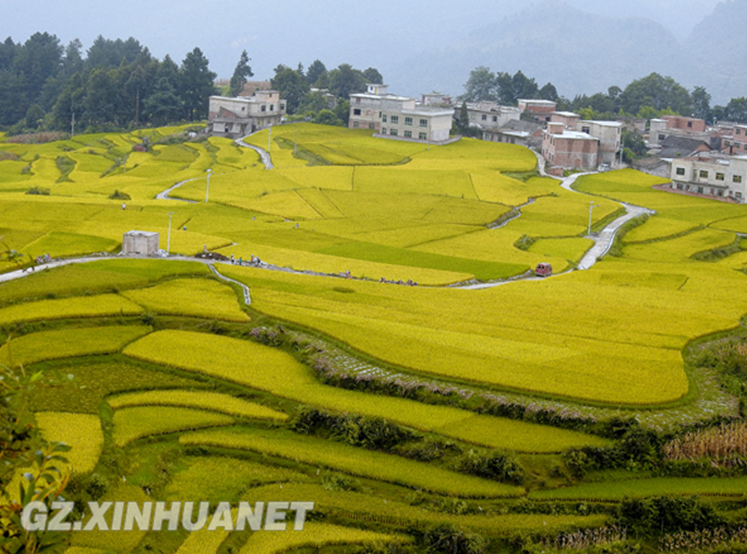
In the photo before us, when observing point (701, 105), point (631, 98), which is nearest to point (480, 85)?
point (631, 98)

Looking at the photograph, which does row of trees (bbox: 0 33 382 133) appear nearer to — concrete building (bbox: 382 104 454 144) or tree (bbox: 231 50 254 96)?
tree (bbox: 231 50 254 96)

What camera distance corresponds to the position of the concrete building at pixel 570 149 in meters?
91.2

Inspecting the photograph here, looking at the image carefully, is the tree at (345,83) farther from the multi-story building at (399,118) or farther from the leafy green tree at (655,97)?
the leafy green tree at (655,97)

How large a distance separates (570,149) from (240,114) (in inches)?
1538

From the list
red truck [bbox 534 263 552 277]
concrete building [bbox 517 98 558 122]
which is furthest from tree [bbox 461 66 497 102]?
red truck [bbox 534 263 552 277]

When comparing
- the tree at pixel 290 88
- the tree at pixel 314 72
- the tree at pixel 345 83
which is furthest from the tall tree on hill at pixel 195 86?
the tree at pixel 314 72

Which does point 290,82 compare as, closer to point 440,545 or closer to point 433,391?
point 433,391

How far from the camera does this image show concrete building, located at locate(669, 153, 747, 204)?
76312mm

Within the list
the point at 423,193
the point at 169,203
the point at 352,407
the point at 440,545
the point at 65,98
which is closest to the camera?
the point at 440,545

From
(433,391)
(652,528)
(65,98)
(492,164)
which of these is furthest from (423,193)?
(65,98)

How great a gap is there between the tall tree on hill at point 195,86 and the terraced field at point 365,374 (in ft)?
202

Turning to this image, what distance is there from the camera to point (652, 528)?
2191 centimetres

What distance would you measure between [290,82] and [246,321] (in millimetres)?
93450

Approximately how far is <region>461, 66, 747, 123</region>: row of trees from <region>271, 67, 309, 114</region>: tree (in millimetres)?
34369
